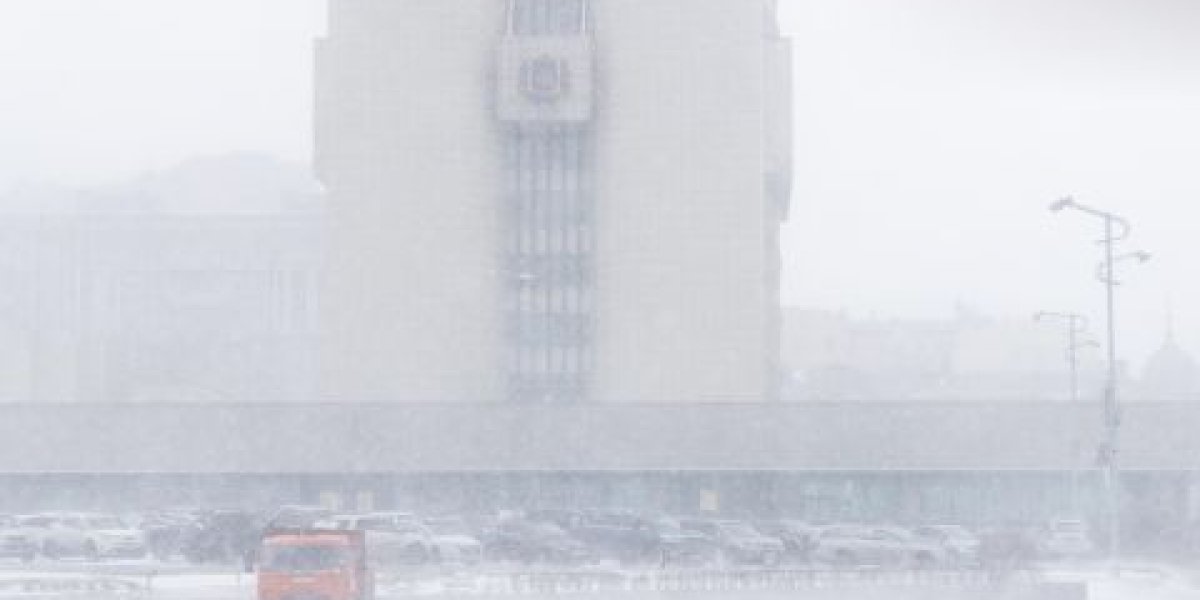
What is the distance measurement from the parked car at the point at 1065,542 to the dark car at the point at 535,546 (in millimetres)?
10492

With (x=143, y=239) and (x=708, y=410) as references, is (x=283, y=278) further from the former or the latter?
(x=708, y=410)

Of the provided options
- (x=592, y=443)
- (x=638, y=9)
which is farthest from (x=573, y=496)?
(x=638, y=9)

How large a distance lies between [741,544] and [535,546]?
4638 mm

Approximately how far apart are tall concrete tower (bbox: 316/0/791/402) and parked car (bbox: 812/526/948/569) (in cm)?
2811

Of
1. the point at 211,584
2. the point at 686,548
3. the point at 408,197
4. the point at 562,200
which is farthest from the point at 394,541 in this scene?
the point at 562,200

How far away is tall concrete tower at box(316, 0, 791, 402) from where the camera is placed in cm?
7406

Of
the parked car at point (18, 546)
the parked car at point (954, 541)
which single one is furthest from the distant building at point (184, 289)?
the parked car at point (18, 546)

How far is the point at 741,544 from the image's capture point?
4419 cm

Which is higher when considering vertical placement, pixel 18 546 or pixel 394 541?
pixel 394 541

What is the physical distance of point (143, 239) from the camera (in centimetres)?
11425

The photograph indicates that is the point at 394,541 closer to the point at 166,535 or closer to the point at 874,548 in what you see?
the point at 166,535

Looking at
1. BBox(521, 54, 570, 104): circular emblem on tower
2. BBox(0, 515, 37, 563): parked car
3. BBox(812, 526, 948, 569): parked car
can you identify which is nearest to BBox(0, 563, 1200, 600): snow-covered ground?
BBox(0, 515, 37, 563): parked car

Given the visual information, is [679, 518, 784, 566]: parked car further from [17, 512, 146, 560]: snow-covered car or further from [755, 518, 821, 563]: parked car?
[17, 512, 146, 560]: snow-covered car

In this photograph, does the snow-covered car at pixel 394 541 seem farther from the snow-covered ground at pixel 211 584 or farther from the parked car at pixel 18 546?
the parked car at pixel 18 546
